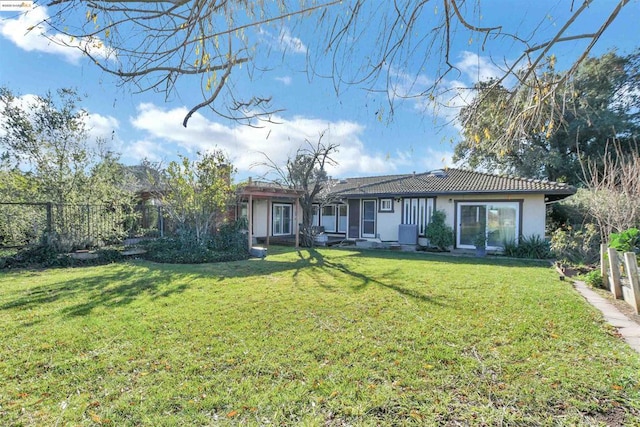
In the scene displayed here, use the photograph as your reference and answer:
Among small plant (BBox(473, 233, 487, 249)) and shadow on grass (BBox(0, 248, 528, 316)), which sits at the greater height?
small plant (BBox(473, 233, 487, 249))

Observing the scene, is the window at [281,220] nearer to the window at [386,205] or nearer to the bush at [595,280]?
the window at [386,205]

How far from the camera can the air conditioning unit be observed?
1438cm

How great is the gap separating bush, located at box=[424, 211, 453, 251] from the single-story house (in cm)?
35

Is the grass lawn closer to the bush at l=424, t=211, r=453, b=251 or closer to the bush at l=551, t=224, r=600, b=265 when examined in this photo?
the bush at l=551, t=224, r=600, b=265

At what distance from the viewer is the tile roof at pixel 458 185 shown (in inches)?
471

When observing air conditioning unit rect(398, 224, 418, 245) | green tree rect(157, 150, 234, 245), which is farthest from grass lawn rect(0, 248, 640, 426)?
air conditioning unit rect(398, 224, 418, 245)

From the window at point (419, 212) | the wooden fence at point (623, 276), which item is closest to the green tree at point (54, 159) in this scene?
the window at point (419, 212)

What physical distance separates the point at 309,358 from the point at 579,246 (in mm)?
9973

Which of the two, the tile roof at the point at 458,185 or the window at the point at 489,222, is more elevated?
the tile roof at the point at 458,185

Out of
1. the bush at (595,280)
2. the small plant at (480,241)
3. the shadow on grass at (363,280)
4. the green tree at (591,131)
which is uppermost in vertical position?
the green tree at (591,131)

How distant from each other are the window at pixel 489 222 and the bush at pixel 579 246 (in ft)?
8.84

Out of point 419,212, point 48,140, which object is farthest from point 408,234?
point 48,140

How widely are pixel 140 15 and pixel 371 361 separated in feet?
12.2

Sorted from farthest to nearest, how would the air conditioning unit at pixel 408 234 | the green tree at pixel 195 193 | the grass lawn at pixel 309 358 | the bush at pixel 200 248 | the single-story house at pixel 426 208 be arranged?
the air conditioning unit at pixel 408 234, the single-story house at pixel 426 208, the green tree at pixel 195 193, the bush at pixel 200 248, the grass lawn at pixel 309 358
